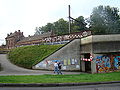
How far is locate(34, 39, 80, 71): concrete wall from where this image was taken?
82.1 feet

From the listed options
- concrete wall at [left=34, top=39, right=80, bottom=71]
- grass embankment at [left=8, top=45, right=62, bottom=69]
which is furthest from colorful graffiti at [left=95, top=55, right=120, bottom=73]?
grass embankment at [left=8, top=45, right=62, bottom=69]

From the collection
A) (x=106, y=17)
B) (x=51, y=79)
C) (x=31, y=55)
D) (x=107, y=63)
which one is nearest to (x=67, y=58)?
(x=107, y=63)

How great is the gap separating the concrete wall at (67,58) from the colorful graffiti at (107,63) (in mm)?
4289

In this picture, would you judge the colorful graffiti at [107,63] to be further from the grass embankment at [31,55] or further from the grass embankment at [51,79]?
the grass embankment at [31,55]

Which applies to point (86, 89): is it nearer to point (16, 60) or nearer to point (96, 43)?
point (96, 43)

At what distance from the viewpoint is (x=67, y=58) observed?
25172mm

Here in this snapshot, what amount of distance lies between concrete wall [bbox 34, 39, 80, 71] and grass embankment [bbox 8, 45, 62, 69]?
1379 mm

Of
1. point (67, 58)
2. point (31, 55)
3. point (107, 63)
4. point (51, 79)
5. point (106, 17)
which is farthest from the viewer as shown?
point (106, 17)

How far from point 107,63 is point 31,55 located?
13507 millimetres

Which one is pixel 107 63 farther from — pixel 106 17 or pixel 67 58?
→ pixel 106 17

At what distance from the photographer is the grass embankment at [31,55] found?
27.4 meters

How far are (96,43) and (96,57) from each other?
185 cm

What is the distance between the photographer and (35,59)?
2761 cm

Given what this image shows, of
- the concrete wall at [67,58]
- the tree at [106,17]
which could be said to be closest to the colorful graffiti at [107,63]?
the concrete wall at [67,58]
